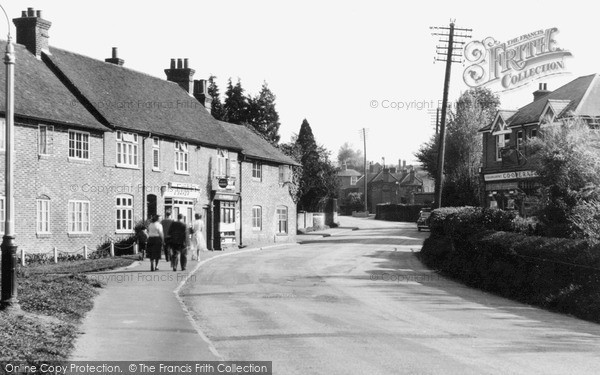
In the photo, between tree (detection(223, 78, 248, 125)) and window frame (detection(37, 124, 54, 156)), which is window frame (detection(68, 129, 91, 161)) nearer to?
window frame (detection(37, 124, 54, 156))

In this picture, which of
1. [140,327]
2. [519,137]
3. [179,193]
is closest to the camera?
[140,327]

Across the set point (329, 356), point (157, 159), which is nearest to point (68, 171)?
point (157, 159)

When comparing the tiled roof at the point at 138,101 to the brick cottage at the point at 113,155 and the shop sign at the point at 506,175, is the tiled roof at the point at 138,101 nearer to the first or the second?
the brick cottage at the point at 113,155

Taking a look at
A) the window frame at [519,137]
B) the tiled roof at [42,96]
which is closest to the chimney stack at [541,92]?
the window frame at [519,137]

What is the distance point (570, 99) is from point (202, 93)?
→ 2208 cm

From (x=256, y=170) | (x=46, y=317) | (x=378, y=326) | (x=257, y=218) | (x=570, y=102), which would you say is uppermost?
(x=570, y=102)

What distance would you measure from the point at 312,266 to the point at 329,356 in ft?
54.6

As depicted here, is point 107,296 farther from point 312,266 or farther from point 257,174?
point 257,174

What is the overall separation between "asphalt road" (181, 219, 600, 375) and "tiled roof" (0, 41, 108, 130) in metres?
10.2

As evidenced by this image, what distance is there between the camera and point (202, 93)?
152 feet

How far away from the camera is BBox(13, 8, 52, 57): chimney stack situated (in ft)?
107

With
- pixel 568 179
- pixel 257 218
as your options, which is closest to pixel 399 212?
pixel 257 218

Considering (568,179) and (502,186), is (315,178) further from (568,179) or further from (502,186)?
(568,179)

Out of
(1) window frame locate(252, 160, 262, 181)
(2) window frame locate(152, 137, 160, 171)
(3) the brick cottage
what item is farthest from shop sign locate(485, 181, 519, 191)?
(2) window frame locate(152, 137, 160, 171)
